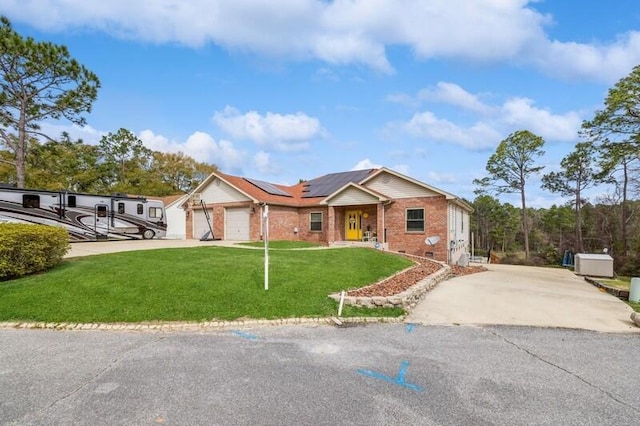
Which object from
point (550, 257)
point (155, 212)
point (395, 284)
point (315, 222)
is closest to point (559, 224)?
point (550, 257)

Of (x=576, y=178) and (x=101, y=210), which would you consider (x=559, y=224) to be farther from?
(x=101, y=210)

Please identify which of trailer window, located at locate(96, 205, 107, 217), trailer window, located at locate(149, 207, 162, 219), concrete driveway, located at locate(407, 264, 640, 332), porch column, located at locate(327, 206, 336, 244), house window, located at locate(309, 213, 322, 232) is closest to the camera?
concrete driveway, located at locate(407, 264, 640, 332)

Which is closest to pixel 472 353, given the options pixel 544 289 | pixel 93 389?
pixel 93 389

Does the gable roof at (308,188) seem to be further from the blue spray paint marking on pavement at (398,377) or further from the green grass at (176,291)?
the blue spray paint marking on pavement at (398,377)

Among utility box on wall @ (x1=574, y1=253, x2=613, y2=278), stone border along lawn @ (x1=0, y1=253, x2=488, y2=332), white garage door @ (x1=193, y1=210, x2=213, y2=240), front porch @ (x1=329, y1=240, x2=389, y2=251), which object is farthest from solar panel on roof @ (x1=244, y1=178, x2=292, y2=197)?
utility box on wall @ (x1=574, y1=253, x2=613, y2=278)

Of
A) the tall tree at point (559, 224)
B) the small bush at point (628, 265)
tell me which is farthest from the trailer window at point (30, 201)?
the tall tree at point (559, 224)

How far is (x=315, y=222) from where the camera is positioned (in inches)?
875

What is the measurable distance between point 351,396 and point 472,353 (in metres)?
2.39

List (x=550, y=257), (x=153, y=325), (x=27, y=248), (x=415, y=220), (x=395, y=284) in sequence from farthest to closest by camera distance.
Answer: (x=550, y=257) < (x=415, y=220) < (x=395, y=284) < (x=27, y=248) < (x=153, y=325)

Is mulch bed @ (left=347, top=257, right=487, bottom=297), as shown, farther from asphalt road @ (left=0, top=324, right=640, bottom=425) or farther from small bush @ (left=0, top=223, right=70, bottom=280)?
small bush @ (left=0, top=223, right=70, bottom=280)

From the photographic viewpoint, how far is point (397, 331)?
6.24m

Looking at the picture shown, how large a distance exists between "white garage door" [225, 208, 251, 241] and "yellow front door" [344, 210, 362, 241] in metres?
6.23

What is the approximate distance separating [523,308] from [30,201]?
20048mm

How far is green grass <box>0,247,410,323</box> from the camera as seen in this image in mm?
6625
